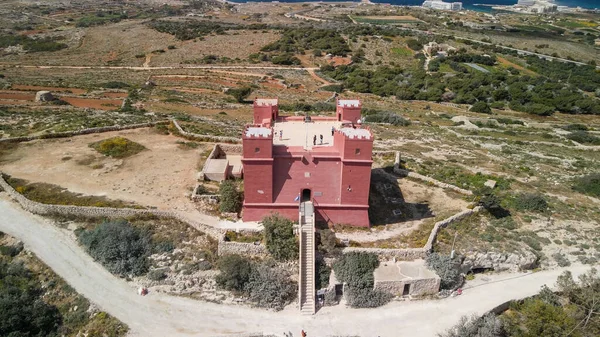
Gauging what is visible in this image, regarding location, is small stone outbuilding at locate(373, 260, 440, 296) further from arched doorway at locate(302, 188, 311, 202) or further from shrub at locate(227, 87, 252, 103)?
shrub at locate(227, 87, 252, 103)

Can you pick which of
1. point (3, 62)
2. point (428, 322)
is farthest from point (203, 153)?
point (3, 62)

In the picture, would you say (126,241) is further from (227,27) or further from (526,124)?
(227,27)

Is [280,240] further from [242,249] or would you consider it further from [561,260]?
[561,260]

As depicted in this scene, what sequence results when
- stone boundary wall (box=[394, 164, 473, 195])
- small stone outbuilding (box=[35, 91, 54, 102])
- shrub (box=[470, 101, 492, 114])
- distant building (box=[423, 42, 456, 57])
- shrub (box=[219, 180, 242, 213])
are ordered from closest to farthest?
shrub (box=[219, 180, 242, 213]), stone boundary wall (box=[394, 164, 473, 195]), small stone outbuilding (box=[35, 91, 54, 102]), shrub (box=[470, 101, 492, 114]), distant building (box=[423, 42, 456, 57])

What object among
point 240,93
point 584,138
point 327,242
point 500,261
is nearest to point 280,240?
point 327,242

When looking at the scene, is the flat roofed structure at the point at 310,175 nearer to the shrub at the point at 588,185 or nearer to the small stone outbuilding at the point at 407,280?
the small stone outbuilding at the point at 407,280

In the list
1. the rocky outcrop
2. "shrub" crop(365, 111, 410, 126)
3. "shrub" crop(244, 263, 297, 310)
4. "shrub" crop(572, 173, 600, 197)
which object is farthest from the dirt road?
"shrub" crop(365, 111, 410, 126)
